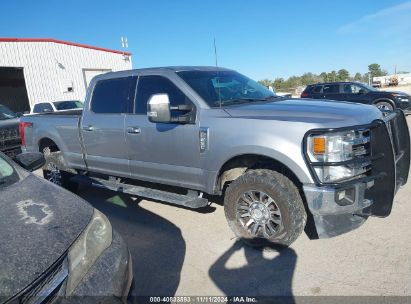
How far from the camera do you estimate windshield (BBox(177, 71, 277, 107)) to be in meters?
4.08

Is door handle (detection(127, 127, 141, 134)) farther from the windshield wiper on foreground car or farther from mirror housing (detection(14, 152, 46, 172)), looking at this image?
mirror housing (detection(14, 152, 46, 172))

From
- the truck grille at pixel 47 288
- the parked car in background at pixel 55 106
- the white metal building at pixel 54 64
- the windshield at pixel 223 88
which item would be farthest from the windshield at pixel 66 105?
the truck grille at pixel 47 288

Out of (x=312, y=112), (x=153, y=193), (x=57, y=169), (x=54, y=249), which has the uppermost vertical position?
(x=312, y=112)

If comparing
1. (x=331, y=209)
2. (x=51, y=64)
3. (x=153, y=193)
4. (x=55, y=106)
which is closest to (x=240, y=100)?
(x=153, y=193)

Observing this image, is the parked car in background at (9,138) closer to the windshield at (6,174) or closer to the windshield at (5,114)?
the windshield at (5,114)

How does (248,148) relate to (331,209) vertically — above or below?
above

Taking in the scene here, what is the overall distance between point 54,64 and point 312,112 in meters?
22.2

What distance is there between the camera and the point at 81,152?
17.6 ft

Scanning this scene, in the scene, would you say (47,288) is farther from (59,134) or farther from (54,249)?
(59,134)

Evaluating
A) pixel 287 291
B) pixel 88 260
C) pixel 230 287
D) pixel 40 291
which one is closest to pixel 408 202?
pixel 287 291

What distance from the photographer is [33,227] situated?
202cm

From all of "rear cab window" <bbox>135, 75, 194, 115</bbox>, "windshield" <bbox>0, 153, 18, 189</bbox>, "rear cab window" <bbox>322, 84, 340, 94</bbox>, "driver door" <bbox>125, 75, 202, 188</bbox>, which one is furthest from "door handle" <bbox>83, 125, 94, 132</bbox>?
"rear cab window" <bbox>322, 84, 340, 94</bbox>

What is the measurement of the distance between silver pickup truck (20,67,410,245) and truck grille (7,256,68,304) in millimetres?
2077

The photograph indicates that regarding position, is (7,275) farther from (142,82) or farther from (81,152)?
(81,152)
